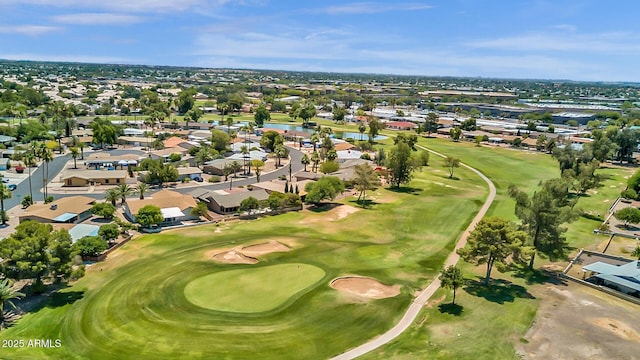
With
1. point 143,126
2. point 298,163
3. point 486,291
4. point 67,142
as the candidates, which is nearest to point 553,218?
point 486,291

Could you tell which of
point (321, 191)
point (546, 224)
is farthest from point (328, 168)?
point (546, 224)

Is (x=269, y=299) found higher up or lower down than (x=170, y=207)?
lower down

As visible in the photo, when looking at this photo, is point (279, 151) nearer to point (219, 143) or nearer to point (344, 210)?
point (219, 143)

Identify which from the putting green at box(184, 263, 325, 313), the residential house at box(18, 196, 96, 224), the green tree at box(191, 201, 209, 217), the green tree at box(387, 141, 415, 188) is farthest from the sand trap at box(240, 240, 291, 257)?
the green tree at box(387, 141, 415, 188)

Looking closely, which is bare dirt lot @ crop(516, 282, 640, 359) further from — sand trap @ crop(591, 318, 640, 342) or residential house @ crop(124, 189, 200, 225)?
residential house @ crop(124, 189, 200, 225)

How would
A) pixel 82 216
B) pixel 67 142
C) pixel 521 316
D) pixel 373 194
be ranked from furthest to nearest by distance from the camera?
pixel 67 142, pixel 373 194, pixel 82 216, pixel 521 316

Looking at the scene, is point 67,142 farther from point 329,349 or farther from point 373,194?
point 329,349

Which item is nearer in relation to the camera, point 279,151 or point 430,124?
point 279,151
